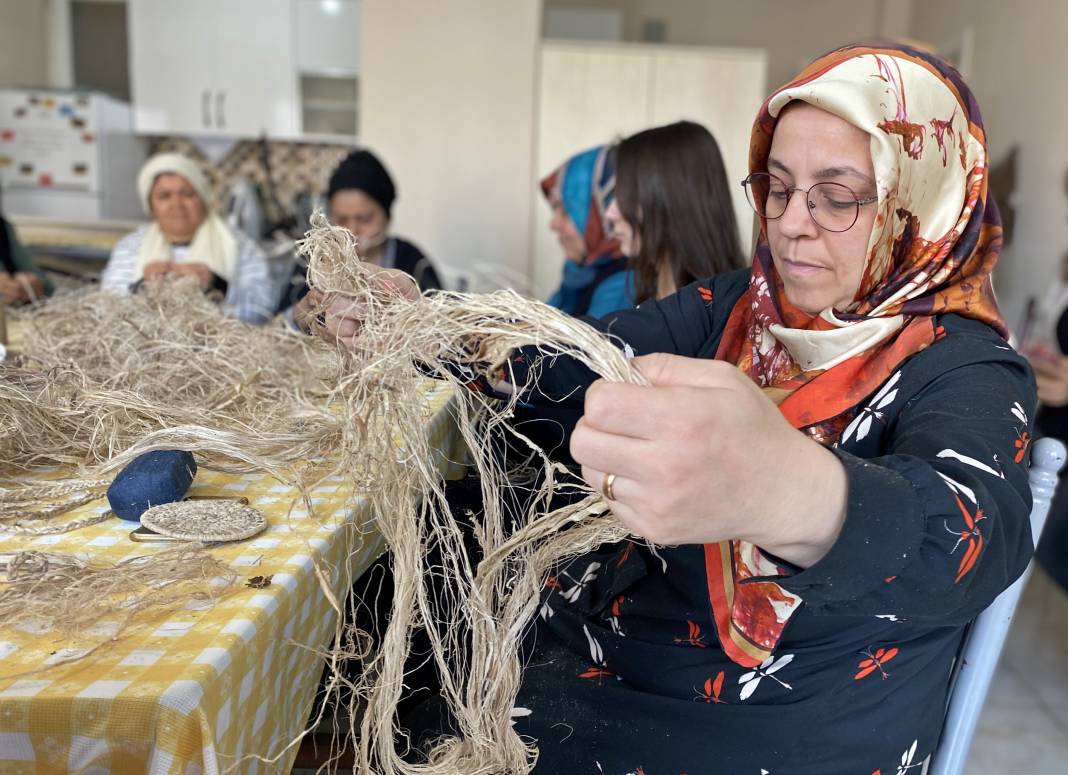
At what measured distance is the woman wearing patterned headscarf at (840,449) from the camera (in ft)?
2.29

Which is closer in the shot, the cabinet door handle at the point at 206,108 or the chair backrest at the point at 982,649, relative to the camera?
the chair backrest at the point at 982,649

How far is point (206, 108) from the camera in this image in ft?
15.5

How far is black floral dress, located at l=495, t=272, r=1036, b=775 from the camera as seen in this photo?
23.0 inches

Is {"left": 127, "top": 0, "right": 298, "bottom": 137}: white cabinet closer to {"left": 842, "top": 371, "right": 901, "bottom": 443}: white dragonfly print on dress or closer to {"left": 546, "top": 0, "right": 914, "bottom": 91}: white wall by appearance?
{"left": 546, "top": 0, "right": 914, "bottom": 91}: white wall

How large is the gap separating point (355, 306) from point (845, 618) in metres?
0.59

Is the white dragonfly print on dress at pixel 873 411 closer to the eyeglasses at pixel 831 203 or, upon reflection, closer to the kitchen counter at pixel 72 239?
the eyeglasses at pixel 831 203

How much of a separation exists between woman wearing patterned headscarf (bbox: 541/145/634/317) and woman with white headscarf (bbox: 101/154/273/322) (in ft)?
3.42

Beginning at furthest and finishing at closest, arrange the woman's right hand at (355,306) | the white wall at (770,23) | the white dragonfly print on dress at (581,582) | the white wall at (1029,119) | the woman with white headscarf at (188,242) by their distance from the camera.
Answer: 1. the white wall at (770,23)
2. the white wall at (1029,119)
3. the woman with white headscarf at (188,242)
4. the white dragonfly print on dress at (581,582)
5. the woman's right hand at (355,306)

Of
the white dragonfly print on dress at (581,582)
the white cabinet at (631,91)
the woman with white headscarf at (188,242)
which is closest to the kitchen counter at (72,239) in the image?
the woman with white headscarf at (188,242)

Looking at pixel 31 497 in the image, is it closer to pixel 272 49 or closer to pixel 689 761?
pixel 689 761

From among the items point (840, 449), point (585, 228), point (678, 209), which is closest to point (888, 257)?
point (840, 449)

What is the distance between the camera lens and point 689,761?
838mm

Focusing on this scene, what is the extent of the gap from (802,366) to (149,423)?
0.80 metres

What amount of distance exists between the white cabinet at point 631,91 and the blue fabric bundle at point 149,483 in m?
3.52
